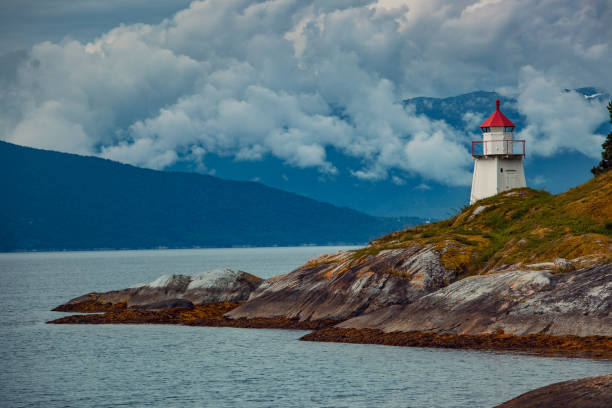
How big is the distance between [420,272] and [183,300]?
21.0 metres

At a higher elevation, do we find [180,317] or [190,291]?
[190,291]

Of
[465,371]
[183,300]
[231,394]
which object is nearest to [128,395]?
[231,394]

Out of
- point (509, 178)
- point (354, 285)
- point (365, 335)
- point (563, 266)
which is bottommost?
point (365, 335)

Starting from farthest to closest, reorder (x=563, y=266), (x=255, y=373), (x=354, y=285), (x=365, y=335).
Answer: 1. (x=354, y=285)
2. (x=365, y=335)
3. (x=563, y=266)
4. (x=255, y=373)

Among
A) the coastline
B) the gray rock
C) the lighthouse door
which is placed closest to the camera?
the coastline

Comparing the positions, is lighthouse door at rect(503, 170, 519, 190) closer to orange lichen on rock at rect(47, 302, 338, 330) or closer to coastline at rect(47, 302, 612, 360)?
orange lichen on rock at rect(47, 302, 338, 330)

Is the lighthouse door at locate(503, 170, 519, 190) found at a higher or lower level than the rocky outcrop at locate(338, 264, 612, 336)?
higher

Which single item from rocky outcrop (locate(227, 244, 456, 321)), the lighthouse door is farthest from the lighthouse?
rocky outcrop (locate(227, 244, 456, 321))

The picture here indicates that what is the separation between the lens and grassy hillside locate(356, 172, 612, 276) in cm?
4006

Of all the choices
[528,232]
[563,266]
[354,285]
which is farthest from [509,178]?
[563,266]

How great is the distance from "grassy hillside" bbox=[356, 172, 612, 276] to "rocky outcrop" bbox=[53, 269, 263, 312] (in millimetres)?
13276

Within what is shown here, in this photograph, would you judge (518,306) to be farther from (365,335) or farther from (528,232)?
(528,232)

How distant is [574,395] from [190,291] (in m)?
42.9

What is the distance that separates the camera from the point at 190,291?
59.2 meters
